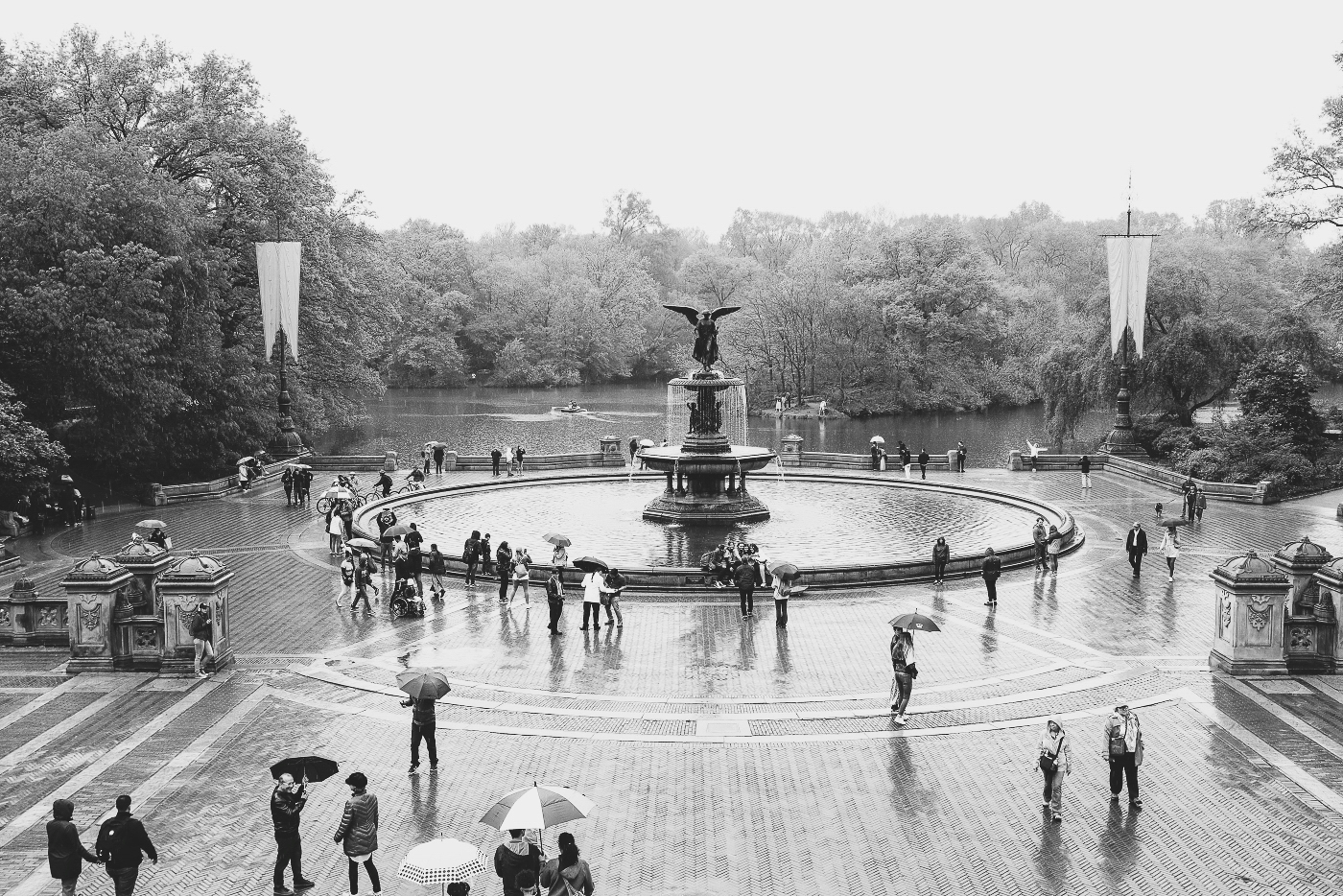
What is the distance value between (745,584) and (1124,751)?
10310mm

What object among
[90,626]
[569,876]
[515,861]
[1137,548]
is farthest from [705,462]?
[569,876]

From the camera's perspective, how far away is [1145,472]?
45.0 metres

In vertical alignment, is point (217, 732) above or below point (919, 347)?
below

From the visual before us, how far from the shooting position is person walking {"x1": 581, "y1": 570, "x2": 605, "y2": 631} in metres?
22.3

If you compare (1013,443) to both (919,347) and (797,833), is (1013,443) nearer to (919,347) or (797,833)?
(919,347)

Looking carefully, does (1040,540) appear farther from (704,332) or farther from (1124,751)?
(1124,751)

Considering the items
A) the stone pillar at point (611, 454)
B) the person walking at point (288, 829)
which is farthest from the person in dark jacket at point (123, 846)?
the stone pillar at point (611, 454)

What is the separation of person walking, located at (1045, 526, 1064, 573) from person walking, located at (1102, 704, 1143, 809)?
14.5 metres

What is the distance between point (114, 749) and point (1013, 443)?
2384 inches

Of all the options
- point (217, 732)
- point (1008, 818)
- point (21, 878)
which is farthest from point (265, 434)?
point (1008, 818)

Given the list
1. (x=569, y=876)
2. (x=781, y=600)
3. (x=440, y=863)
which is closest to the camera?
(x=440, y=863)

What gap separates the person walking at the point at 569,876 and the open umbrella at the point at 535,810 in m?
0.21

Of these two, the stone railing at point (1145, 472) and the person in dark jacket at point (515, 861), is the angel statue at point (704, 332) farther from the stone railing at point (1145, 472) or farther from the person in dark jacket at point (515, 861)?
the person in dark jacket at point (515, 861)

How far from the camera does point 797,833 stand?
43.6 feet
